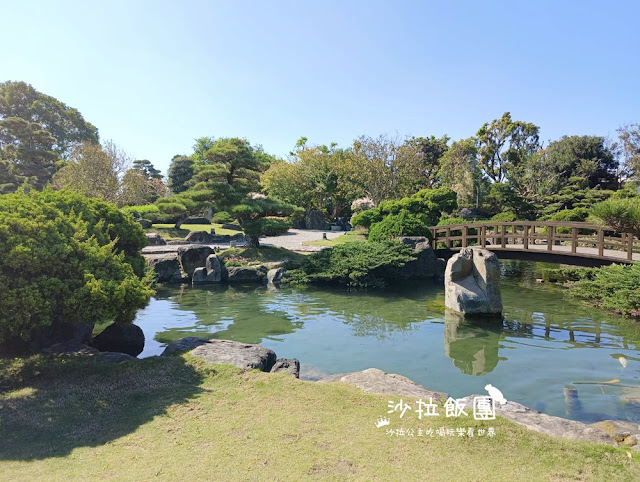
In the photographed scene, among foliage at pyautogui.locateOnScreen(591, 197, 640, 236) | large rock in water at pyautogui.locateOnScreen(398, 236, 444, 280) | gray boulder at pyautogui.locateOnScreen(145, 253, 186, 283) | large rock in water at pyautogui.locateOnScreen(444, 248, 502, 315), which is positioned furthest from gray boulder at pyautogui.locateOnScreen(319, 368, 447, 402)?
gray boulder at pyautogui.locateOnScreen(145, 253, 186, 283)

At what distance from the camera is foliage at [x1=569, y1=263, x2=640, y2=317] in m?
10.3

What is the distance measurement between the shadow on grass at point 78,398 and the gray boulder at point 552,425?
3616 millimetres

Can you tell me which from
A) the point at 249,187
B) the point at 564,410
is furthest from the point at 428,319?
the point at 249,187

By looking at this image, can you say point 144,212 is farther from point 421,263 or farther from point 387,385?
point 387,385

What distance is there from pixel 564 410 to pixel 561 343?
3608 mm

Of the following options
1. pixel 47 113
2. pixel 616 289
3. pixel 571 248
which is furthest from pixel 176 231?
pixel 47 113

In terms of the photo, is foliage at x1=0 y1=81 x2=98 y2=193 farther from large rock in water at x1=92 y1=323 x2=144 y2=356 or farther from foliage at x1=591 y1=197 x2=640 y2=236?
foliage at x1=591 y1=197 x2=640 y2=236

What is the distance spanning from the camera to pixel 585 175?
32875mm

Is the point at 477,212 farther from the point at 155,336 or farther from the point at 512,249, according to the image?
the point at 155,336

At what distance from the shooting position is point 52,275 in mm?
5738

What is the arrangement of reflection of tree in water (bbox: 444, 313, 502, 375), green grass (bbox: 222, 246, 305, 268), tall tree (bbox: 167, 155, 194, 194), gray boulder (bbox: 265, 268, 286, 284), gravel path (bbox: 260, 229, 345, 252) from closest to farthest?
reflection of tree in water (bbox: 444, 313, 502, 375)
gray boulder (bbox: 265, 268, 286, 284)
green grass (bbox: 222, 246, 305, 268)
gravel path (bbox: 260, 229, 345, 252)
tall tree (bbox: 167, 155, 194, 194)

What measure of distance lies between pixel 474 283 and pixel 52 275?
9543mm

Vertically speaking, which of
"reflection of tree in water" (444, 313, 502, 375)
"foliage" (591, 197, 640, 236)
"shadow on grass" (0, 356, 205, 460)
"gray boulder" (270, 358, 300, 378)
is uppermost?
"foliage" (591, 197, 640, 236)

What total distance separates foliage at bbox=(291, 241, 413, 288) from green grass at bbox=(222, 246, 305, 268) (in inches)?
107
